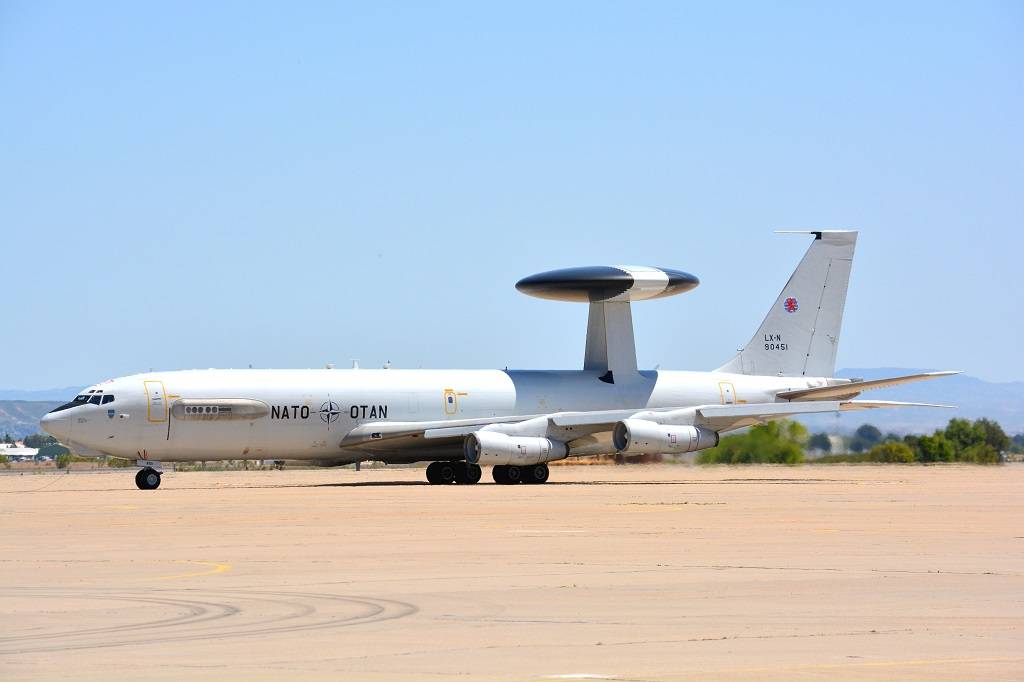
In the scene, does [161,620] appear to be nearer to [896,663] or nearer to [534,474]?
[896,663]

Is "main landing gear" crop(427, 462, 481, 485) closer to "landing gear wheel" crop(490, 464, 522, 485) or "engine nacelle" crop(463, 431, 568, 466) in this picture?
"landing gear wheel" crop(490, 464, 522, 485)

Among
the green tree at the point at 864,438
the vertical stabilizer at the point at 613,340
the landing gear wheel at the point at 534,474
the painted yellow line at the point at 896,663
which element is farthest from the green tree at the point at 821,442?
the painted yellow line at the point at 896,663

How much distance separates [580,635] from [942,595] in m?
4.14

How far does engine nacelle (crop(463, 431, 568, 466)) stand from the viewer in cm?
4422

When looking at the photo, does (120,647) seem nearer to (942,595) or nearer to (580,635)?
(580,635)

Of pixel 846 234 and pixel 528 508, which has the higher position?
pixel 846 234

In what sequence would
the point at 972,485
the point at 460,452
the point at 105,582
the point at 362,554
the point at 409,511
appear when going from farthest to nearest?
the point at 460,452
the point at 972,485
the point at 409,511
the point at 362,554
the point at 105,582

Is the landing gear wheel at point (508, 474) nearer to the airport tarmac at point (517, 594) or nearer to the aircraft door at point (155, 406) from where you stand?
the aircraft door at point (155, 406)

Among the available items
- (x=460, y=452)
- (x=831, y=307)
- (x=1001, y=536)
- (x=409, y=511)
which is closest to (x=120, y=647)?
(x=1001, y=536)

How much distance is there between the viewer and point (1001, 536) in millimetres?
21297

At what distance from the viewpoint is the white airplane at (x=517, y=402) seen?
42875mm

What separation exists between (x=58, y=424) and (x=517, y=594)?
30.8 meters

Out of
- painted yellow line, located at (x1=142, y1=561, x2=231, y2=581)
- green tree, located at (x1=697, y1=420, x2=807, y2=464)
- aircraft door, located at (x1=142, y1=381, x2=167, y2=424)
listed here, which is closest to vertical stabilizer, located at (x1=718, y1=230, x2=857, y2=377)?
green tree, located at (x1=697, y1=420, x2=807, y2=464)

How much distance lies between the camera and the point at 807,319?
182 ft
